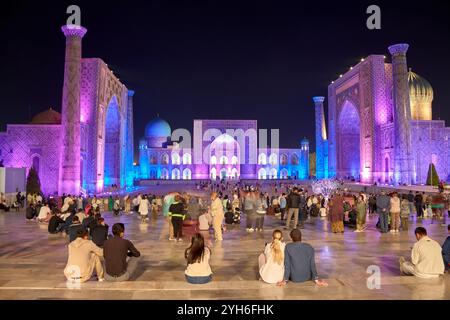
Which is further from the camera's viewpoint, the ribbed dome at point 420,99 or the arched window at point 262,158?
the arched window at point 262,158

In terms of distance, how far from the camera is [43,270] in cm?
552

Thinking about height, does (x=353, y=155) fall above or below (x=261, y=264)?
above

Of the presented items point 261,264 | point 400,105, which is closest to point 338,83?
point 400,105

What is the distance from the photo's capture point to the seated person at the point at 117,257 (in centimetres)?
478

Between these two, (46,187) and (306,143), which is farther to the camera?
(306,143)

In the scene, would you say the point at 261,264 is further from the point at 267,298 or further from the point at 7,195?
the point at 7,195

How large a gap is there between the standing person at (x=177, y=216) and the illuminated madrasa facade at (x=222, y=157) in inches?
1646

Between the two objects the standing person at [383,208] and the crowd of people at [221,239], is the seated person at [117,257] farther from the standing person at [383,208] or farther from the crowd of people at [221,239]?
the standing person at [383,208]

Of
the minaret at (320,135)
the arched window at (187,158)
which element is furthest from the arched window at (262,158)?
the minaret at (320,135)

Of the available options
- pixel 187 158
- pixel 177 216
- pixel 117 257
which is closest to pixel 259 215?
pixel 177 216

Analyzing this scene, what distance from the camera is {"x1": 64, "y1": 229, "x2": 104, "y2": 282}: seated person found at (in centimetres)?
473
